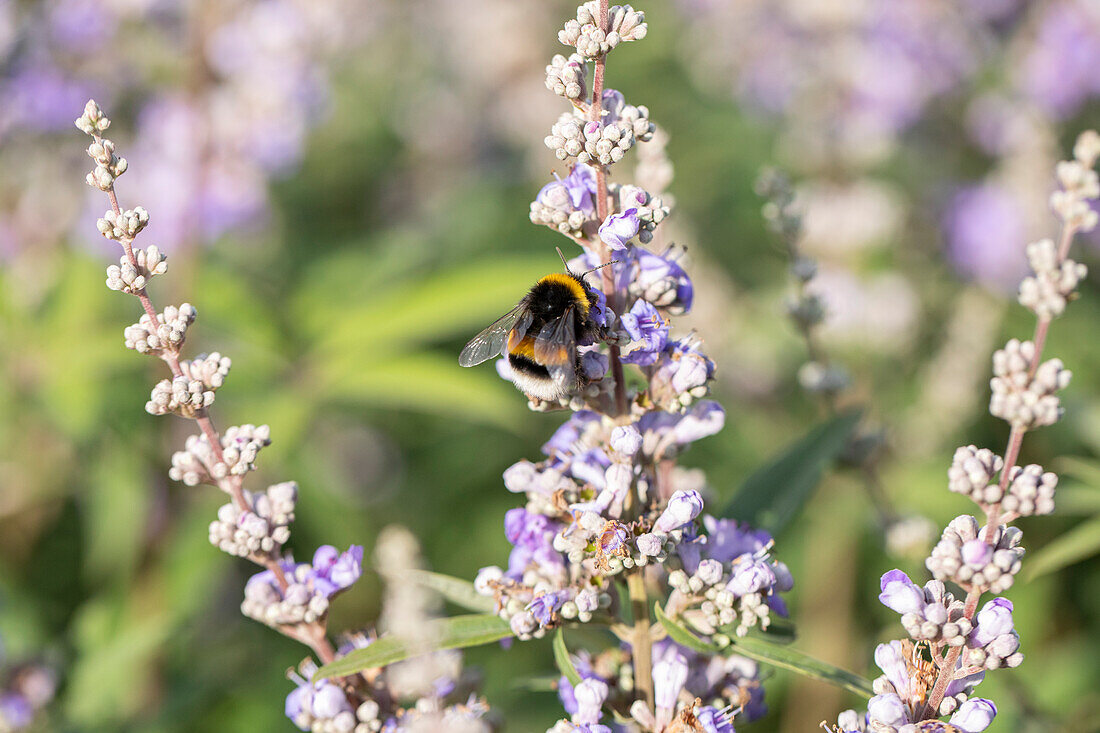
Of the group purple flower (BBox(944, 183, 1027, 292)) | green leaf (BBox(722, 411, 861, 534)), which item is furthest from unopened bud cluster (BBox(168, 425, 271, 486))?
purple flower (BBox(944, 183, 1027, 292))

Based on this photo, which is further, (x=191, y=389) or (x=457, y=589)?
(x=457, y=589)

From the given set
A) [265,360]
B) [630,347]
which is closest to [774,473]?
[630,347]


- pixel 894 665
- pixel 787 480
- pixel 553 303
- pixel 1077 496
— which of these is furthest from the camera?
pixel 1077 496

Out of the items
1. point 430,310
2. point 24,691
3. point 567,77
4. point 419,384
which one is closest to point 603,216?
point 567,77

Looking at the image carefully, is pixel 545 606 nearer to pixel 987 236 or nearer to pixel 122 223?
pixel 122 223

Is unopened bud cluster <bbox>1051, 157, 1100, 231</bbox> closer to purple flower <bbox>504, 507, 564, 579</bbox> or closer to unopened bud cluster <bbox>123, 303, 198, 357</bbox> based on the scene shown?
purple flower <bbox>504, 507, 564, 579</bbox>

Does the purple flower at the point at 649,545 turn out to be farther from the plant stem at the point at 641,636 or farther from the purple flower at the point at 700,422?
the purple flower at the point at 700,422

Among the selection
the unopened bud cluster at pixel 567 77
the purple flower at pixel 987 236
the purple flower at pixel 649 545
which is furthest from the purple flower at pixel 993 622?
the purple flower at pixel 987 236
